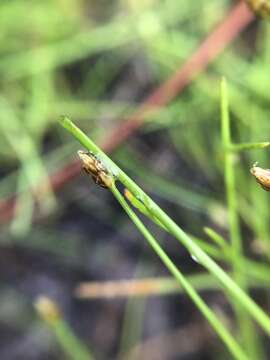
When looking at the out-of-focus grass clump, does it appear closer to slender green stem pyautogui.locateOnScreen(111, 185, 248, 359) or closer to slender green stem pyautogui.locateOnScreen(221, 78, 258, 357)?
slender green stem pyautogui.locateOnScreen(221, 78, 258, 357)

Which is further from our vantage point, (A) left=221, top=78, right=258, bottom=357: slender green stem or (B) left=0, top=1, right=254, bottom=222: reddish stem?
(B) left=0, top=1, right=254, bottom=222: reddish stem

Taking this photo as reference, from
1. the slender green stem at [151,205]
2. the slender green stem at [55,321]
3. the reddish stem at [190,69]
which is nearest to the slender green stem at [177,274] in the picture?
the slender green stem at [151,205]

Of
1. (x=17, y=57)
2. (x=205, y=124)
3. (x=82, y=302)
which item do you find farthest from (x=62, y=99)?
(x=82, y=302)

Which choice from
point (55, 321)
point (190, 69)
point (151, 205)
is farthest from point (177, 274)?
point (190, 69)

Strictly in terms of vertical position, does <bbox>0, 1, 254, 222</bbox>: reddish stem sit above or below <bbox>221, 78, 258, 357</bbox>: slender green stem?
above

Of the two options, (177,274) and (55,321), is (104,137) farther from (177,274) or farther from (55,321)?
(177,274)

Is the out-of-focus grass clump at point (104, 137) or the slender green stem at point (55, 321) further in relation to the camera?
the out-of-focus grass clump at point (104, 137)

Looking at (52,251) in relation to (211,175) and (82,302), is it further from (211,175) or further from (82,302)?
(211,175)

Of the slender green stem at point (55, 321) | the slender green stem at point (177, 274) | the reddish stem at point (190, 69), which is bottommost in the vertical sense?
the slender green stem at point (55, 321)

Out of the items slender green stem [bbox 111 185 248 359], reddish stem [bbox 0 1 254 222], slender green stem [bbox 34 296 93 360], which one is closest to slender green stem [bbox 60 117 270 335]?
slender green stem [bbox 111 185 248 359]

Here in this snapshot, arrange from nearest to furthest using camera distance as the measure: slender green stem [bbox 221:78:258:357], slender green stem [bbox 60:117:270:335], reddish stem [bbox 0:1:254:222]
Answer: slender green stem [bbox 60:117:270:335] → slender green stem [bbox 221:78:258:357] → reddish stem [bbox 0:1:254:222]

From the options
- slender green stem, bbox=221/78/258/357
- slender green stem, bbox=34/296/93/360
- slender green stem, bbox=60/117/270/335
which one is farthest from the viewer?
slender green stem, bbox=34/296/93/360

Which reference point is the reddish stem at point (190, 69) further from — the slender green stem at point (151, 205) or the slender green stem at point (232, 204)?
the slender green stem at point (151, 205)
